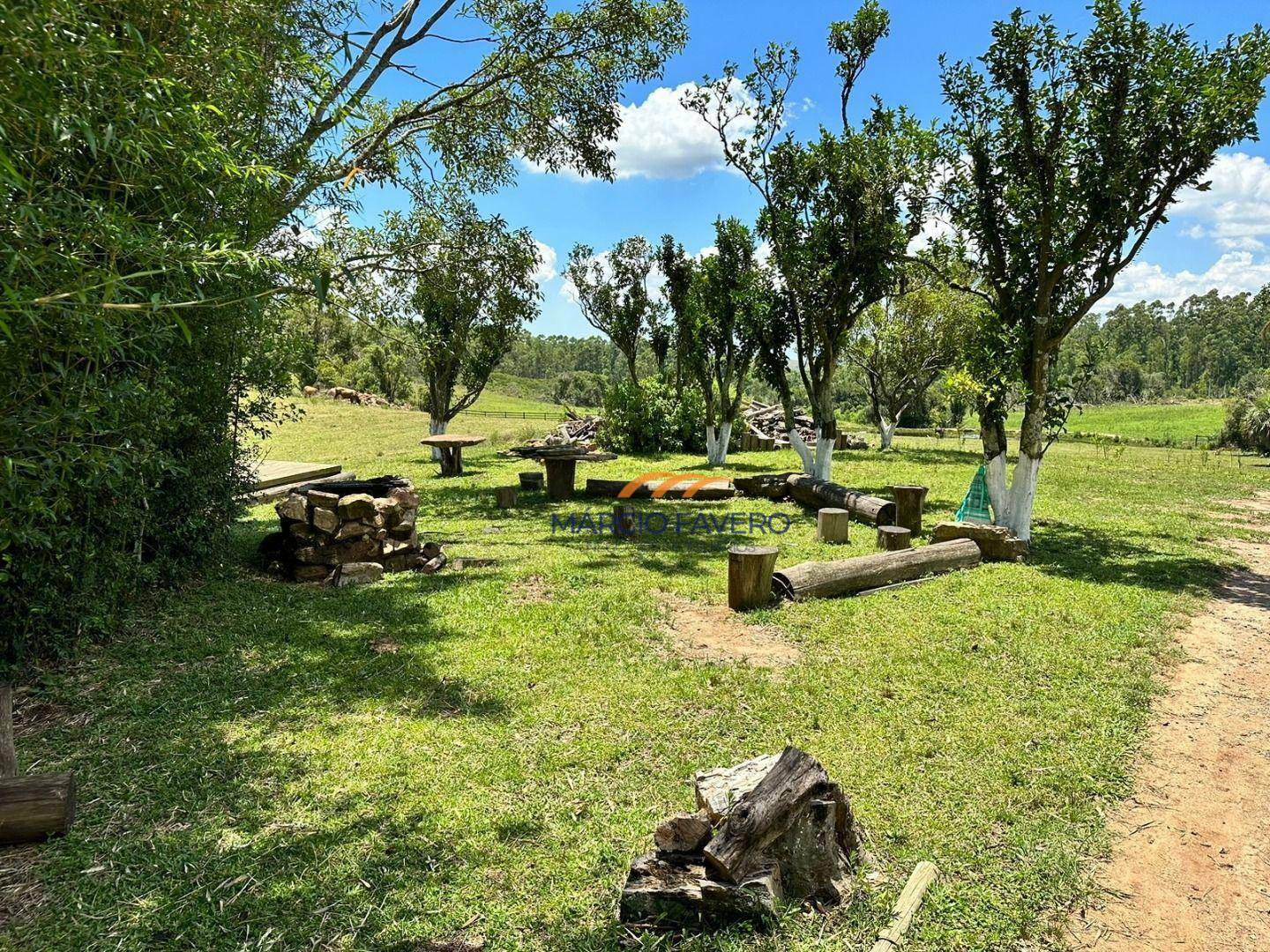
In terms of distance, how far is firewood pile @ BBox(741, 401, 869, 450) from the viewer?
79.4 ft

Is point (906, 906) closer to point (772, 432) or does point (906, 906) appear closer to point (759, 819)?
point (759, 819)

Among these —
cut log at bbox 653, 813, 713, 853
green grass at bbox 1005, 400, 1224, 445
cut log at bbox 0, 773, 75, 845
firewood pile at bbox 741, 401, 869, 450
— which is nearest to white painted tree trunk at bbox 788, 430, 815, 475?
firewood pile at bbox 741, 401, 869, 450

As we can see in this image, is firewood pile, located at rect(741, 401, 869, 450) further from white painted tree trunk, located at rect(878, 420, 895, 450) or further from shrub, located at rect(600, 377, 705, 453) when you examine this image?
shrub, located at rect(600, 377, 705, 453)

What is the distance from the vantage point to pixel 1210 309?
295 ft

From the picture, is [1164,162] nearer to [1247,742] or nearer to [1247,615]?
[1247,615]

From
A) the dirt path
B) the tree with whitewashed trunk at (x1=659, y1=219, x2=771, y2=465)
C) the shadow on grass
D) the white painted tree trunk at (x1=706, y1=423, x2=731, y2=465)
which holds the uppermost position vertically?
the tree with whitewashed trunk at (x1=659, y1=219, x2=771, y2=465)

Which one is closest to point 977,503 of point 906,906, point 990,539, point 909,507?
point 909,507

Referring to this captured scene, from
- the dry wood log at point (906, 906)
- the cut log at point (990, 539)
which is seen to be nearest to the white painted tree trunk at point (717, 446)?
the cut log at point (990, 539)

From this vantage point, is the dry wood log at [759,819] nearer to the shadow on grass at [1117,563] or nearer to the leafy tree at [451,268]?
the shadow on grass at [1117,563]

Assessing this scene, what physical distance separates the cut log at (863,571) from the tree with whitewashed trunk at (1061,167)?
222 centimetres

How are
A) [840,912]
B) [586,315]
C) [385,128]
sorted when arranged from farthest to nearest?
[586,315] → [385,128] → [840,912]

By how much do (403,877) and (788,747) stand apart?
1.82 meters

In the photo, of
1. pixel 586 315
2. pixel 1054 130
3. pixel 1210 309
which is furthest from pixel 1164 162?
pixel 1210 309

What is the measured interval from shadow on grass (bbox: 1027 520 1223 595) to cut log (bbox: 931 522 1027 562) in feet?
0.82
